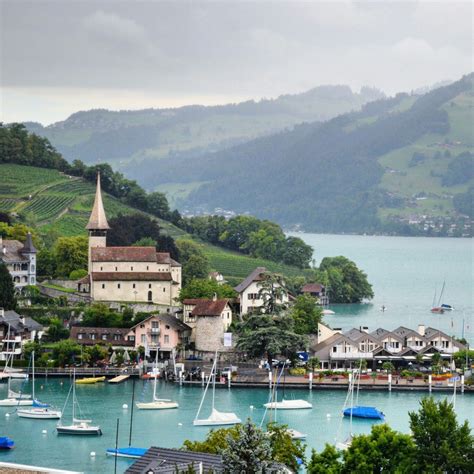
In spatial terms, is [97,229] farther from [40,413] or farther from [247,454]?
[247,454]

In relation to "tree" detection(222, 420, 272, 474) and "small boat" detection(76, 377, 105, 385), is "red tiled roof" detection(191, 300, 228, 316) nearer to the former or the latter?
"small boat" detection(76, 377, 105, 385)

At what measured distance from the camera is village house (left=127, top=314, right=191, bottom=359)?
→ 6612 centimetres

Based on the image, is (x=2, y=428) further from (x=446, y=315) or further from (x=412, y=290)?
(x=412, y=290)

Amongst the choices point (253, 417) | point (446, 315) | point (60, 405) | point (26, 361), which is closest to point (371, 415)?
point (253, 417)

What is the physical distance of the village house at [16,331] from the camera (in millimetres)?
66188

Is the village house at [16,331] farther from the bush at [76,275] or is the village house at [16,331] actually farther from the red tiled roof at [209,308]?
the bush at [76,275]

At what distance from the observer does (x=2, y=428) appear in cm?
5128

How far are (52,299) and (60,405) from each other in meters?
18.9

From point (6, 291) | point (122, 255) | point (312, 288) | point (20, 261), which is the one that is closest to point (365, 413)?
point (6, 291)

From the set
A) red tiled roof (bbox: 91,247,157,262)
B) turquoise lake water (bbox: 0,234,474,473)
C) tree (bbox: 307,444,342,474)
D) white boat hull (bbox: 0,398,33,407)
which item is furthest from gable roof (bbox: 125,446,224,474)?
red tiled roof (bbox: 91,247,157,262)

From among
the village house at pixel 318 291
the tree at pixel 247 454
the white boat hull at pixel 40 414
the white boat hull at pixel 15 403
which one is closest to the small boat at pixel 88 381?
the white boat hull at pixel 15 403

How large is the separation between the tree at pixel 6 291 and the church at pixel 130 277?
177 inches

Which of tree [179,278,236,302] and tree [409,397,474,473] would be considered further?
tree [179,278,236,302]

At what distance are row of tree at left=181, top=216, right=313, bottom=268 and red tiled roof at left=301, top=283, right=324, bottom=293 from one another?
38.4 feet
